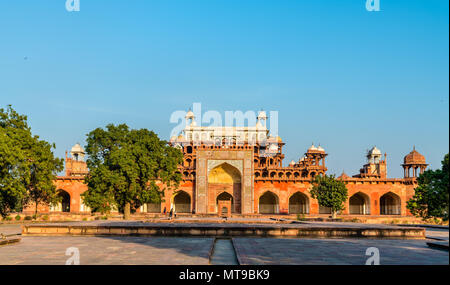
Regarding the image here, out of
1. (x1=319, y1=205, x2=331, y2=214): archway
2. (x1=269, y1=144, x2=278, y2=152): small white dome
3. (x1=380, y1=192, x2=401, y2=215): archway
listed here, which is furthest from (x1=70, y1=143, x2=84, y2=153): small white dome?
(x1=380, y1=192, x2=401, y2=215): archway

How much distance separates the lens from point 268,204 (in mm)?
43594

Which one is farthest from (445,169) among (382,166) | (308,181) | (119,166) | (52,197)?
(382,166)

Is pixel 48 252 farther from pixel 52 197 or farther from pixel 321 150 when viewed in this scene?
pixel 321 150

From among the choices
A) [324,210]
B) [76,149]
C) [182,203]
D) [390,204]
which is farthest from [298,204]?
[76,149]

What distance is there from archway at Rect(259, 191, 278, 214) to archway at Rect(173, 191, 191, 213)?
7.42 meters

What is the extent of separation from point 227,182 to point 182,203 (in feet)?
19.5

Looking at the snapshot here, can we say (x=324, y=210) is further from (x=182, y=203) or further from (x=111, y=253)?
(x=111, y=253)

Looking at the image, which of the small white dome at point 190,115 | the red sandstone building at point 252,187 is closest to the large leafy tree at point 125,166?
the red sandstone building at point 252,187

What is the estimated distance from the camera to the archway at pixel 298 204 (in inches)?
1667

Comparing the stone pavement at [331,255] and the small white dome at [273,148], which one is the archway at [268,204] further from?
the stone pavement at [331,255]

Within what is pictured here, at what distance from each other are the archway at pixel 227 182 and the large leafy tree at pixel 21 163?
16.5m

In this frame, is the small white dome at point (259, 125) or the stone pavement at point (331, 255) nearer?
the stone pavement at point (331, 255)

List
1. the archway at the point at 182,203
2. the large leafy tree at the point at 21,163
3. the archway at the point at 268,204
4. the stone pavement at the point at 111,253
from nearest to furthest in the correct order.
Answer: the stone pavement at the point at 111,253
the large leafy tree at the point at 21,163
the archway at the point at 182,203
the archway at the point at 268,204
